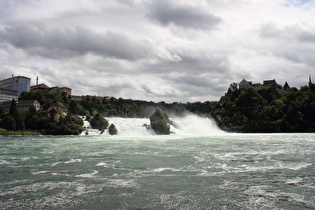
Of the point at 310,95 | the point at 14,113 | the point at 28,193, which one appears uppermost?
the point at 310,95

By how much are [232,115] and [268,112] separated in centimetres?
1156

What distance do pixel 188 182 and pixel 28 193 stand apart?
6.88 metres

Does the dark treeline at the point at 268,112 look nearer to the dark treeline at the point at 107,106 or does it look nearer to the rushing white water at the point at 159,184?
the dark treeline at the point at 107,106

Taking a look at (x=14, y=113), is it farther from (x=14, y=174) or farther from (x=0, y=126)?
(x=14, y=174)

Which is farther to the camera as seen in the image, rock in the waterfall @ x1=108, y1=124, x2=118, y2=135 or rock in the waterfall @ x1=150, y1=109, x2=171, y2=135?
rock in the waterfall @ x1=150, y1=109, x2=171, y2=135

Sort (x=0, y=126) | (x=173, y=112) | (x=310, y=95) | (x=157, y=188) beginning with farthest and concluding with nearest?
1. (x=173, y=112)
2. (x=310, y=95)
3. (x=0, y=126)
4. (x=157, y=188)

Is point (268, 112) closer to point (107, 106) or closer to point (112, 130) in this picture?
point (112, 130)

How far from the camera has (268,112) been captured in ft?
267

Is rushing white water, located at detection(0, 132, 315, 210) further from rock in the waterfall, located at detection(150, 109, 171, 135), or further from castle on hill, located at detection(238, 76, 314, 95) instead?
castle on hill, located at detection(238, 76, 314, 95)

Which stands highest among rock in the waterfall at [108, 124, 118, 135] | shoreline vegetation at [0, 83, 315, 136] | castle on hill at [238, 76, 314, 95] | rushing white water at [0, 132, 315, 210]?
castle on hill at [238, 76, 314, 95]

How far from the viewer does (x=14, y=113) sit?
2477 inches

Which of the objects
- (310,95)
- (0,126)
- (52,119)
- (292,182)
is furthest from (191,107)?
(292,182)

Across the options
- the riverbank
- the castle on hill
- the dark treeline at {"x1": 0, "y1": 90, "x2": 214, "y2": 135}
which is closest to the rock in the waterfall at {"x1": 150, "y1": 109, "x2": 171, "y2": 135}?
the dark treeline at {"x1": 0, "y1": 90, "x2": 214, "y2": 135}

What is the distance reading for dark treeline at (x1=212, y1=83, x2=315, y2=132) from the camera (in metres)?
76.2
